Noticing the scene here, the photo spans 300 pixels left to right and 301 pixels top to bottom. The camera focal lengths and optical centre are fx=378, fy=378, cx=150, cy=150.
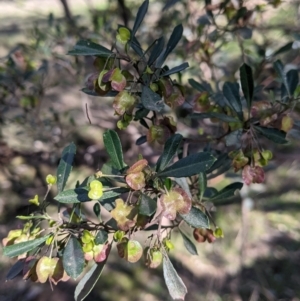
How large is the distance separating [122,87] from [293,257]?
1.48 m

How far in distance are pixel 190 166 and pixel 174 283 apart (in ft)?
0.71

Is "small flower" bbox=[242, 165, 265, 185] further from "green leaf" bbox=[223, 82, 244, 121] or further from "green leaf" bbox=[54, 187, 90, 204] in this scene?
"green leaf" bbox=[54, 187, 90, 204]

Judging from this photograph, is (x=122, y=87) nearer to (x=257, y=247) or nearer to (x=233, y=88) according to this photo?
(x=233, y=88)

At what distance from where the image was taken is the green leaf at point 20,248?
1.93ft

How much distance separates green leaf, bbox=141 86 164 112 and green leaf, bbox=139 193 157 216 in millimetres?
140

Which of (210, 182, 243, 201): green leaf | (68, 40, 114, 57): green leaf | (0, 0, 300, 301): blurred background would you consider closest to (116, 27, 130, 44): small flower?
(68, 40, 114, 57): green leaf

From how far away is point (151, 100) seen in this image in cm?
61

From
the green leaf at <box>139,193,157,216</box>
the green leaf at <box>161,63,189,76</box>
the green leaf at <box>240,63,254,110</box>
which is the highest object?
the green leaf at <box>161,63,189,76</box>

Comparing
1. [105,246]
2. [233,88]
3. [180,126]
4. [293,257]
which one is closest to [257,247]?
[293,257]

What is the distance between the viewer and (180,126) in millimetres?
1670

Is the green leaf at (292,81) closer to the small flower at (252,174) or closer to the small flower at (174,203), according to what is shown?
the small flower at (252,174)

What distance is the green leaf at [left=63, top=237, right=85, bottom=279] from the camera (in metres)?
0.60

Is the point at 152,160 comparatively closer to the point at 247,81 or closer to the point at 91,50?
the point at 247,81

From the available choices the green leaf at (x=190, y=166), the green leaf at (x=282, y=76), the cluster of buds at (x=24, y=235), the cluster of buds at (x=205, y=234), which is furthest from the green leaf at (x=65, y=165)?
the green leaf at (x=282, y=76)
